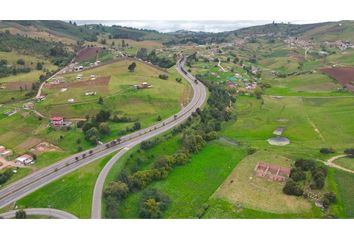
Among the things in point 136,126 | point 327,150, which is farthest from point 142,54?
point 327,150

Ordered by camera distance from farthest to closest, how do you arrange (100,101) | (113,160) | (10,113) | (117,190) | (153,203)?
(100,101) → (10,113) → (113,160) → (117,190) → (153,203)

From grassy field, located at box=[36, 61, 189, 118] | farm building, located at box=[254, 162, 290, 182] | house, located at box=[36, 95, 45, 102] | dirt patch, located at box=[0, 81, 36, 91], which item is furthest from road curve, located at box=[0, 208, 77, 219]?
dirt patch, located at box=[0, 81, 36, 91]

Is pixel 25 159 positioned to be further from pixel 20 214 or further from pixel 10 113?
pixel 10 113

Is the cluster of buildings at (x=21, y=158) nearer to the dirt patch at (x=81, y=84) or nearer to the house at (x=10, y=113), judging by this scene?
the house at (x=10, y=113)

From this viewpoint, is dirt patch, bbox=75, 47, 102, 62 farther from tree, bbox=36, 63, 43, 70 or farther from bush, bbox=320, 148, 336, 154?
bush, bbox=320, 148, 336, 154

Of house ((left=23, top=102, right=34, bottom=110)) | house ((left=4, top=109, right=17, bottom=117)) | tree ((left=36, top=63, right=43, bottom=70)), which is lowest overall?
house ((left=4, top=109, right=17, bottom=117))

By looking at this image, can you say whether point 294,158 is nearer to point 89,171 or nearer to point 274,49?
point 89,171

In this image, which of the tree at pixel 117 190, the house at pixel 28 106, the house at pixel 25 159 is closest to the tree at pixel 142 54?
the house at pixel 28 106
